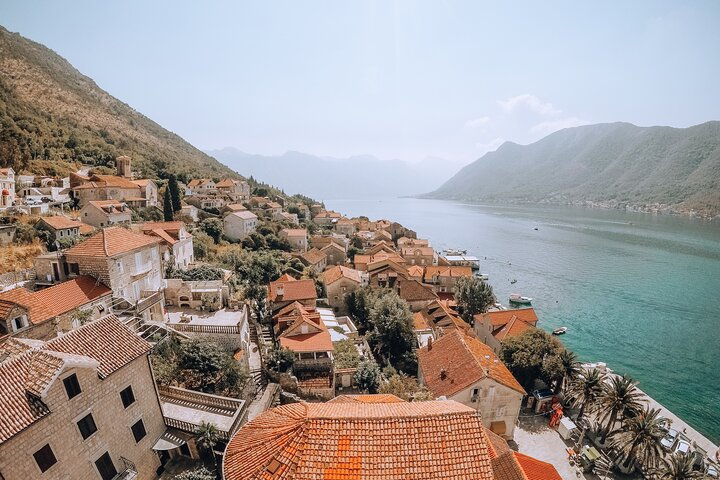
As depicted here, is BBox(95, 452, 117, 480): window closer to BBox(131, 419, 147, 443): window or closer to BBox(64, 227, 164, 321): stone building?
BBox(131, 419, 147, 443): window

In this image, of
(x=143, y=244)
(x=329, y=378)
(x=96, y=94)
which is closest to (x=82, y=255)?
(x=143, y=244)

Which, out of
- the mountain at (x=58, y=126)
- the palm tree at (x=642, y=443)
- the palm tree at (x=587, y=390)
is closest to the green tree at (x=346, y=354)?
the palm tree at (x=587, y=390)

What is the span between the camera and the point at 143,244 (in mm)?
23109

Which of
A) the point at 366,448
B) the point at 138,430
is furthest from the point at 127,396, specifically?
the point at 366,448

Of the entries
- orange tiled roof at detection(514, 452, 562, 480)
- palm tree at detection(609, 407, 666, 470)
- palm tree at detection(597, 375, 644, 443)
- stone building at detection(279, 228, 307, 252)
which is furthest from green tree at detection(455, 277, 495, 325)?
stone building at detection(279, 228, 307, 252)

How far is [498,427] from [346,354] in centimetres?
1119

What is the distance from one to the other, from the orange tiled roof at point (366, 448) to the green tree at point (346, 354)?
14493 millimetres

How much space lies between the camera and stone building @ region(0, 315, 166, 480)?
9656 millimetres

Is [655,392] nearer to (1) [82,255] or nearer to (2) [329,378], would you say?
(2) [329,378]

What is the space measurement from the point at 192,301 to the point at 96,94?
371 ft

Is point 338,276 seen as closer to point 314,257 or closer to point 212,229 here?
point 314,257

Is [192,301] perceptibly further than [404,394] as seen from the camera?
Yes

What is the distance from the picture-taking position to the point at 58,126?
64.9 meters

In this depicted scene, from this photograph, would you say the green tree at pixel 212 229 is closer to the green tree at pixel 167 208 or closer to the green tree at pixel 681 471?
the green tree at pixel 167 208
